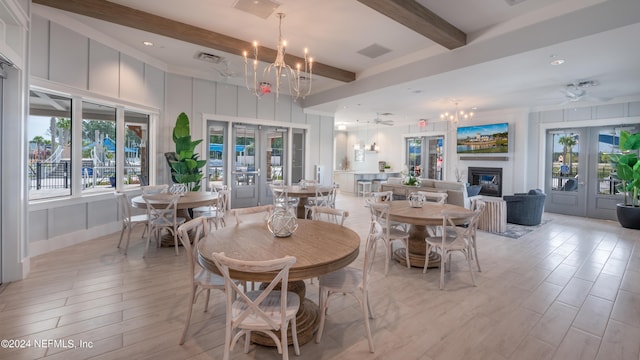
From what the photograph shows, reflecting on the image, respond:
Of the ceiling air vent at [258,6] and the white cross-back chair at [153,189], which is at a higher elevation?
the ceiling air vent at [258,6]

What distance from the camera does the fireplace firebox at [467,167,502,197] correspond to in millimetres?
9148

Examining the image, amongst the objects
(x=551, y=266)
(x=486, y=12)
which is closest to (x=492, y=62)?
(x=486, y=12)

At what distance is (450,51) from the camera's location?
16.1 feet

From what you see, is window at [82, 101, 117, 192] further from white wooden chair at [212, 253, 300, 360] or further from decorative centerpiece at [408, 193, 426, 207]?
decorative centerpiece at [408, 193, 426, 207]

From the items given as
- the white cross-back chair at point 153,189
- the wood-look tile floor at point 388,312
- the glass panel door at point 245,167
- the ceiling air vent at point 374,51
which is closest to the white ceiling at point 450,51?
the ceiling air vent at point 374,51

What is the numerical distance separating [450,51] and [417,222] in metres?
3.14

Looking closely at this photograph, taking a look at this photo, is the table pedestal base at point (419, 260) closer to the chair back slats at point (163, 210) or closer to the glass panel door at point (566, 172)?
the chair back slats at point (163, 210)

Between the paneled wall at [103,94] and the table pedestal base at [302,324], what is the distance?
3.89 m

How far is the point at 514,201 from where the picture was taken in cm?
648

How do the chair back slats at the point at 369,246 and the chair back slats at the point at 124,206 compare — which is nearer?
the chair back slats at the point at 369,246

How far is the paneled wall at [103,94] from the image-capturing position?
163 inches

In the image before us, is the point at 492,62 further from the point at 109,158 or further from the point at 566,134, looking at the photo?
Answer: the point at 109,158

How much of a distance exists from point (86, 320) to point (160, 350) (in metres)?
0.89

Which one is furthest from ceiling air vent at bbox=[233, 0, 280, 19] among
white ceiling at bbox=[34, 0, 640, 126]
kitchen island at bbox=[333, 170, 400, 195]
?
kitchen island at bbox=[333, 170, 400, 195]
